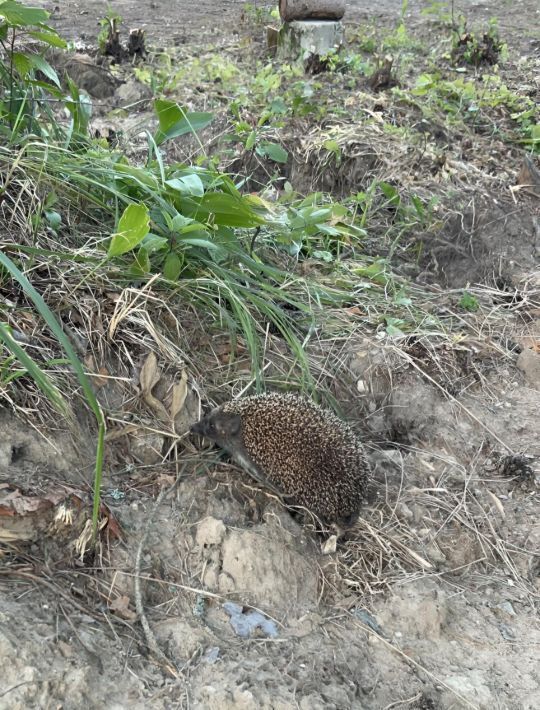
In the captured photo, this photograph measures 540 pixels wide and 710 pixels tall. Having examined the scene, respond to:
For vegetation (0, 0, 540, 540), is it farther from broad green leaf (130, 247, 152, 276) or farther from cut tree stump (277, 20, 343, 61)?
cut tree stump (277, 20, 343, 61)

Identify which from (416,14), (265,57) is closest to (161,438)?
(265,57)

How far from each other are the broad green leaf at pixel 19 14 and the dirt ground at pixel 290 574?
182cm

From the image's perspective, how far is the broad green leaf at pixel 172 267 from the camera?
3.46 meters

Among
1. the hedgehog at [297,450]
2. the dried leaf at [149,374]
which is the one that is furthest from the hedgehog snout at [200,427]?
the dried leaf at [149,374]

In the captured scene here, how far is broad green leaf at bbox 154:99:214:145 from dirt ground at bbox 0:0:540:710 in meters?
1.59

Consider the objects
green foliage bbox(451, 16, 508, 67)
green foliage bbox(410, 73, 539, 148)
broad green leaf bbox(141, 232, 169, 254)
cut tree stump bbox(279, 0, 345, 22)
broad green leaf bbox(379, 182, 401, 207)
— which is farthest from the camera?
green foliage bbox(451, 16, 508, 67)

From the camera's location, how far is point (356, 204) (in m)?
5.32

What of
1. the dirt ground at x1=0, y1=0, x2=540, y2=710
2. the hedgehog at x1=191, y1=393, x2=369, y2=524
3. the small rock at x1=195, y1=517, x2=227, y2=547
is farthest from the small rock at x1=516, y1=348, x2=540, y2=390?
the small rock at x1=195, y1=517, x2=227, y2=547

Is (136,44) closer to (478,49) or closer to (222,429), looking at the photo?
(478,49)

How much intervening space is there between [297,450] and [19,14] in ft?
8.07

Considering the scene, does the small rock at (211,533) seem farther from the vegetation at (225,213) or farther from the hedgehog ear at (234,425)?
the vegetation at (225,213)

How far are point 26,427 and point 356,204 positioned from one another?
334 cm

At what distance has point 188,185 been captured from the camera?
3510mm

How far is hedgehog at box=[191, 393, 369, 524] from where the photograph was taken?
3.15 m
